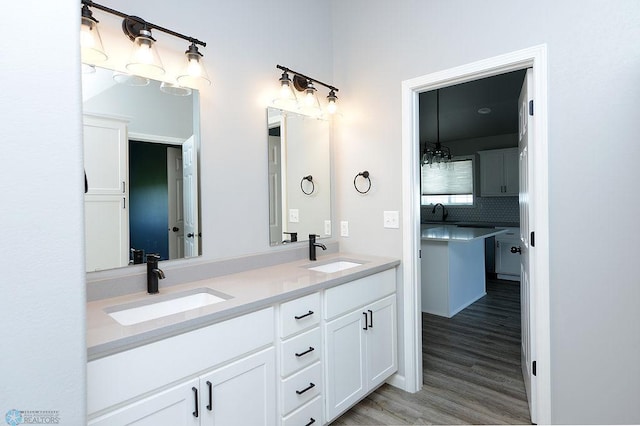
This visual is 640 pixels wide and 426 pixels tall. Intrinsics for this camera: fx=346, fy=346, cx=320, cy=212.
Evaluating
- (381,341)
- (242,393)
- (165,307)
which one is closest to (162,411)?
(242,393)

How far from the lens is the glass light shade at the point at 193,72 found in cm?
174

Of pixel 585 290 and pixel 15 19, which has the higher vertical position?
pixel 15 19

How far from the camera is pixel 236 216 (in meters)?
2.07

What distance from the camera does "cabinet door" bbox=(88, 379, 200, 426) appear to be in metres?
1.09

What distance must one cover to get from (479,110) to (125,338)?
16.9ft

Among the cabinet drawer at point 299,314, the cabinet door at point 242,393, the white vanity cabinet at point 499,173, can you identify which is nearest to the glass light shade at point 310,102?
the cabinet drawer at point 299,314

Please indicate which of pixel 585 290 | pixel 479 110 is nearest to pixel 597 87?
pixel 585 290

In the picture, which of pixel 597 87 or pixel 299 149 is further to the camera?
pixel 299 149

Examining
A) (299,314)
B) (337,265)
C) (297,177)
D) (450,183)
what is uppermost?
(450,183)

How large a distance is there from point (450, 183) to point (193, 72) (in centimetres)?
631

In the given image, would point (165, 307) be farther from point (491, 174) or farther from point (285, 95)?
point (491, 174)

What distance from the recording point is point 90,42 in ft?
4.72

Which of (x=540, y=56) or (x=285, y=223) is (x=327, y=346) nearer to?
(x=285, y=223)

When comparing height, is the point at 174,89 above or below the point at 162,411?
above
